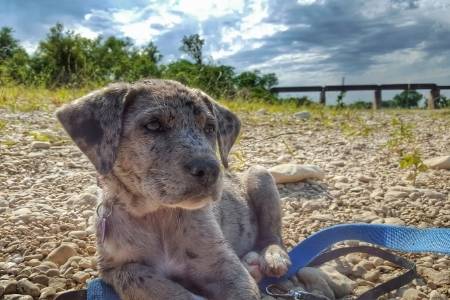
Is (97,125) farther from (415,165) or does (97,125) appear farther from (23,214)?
(415,165)

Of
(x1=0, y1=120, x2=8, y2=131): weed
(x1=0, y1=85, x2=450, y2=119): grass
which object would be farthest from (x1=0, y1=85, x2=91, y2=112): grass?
(x1=0, y1=120, x2=8, y2=131): weed

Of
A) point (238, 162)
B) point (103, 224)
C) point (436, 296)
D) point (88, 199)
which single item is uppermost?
point (103, 224)

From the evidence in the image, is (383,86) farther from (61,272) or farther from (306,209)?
(61,272)

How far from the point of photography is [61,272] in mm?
4059

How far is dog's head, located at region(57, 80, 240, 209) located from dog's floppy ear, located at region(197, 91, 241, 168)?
27 cm

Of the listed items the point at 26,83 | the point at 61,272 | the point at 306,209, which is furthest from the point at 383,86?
the point at 61,272

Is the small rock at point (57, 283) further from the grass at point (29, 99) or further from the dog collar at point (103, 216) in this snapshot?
the grass at point (29, 99)

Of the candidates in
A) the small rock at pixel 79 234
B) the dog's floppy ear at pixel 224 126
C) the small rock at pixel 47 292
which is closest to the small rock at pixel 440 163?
the dog's floppy ear at pixel 224 126

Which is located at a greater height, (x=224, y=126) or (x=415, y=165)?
(x=224, y=126)

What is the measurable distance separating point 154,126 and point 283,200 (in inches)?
111

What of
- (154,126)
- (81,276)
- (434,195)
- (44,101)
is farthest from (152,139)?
Result: (44,101)

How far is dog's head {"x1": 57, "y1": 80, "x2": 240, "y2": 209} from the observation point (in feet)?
10.6

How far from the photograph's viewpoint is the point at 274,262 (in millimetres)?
4047

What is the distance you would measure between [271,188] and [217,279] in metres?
1.56
